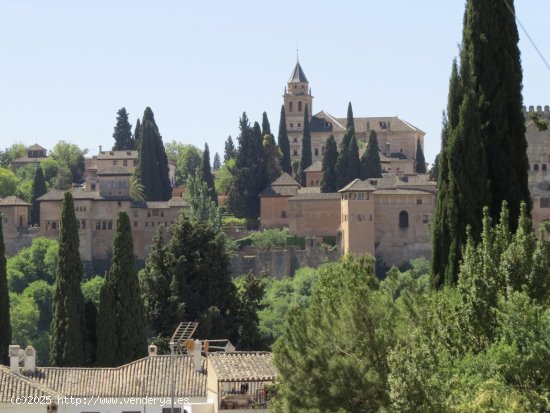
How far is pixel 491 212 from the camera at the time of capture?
83.5 feet

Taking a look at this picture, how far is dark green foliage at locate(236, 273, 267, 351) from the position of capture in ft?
171

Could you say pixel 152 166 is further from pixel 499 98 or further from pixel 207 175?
pixel 499 98

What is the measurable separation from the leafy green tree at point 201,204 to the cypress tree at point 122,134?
20393 millimetres

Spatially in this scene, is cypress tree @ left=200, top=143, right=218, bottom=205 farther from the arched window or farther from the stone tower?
the stone tower

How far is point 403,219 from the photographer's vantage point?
313ft

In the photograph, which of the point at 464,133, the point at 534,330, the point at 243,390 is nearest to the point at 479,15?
the point at 464,133

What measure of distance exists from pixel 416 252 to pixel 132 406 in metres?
59.7

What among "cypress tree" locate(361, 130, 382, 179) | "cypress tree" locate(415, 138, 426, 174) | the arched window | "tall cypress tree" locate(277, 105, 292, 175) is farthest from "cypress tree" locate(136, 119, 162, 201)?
"cypress tree" locate(415, 138, 426, 174)

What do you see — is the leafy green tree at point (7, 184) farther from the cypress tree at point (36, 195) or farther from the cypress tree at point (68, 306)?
the cypress tree at point (68, 306)

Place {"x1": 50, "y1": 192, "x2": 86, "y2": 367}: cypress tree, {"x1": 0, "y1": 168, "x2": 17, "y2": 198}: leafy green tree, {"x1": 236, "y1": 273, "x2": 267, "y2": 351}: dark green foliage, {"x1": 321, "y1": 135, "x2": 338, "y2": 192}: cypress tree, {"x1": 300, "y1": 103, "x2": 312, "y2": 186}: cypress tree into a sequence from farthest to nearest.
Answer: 1. {"x1": 0, "y1": 168, "x2": 17, "y2": 198}: leafy green tree
2. {"x1": 300, "y1": 103, "x2": 312, "y2": 186}: cypress tree
3. {"x1": 321, "y1": 135, "x2": 338, "y2": 192}: cypress tree
4. {"x1": 236, "y1": 273, "x2": 267, "y2": 351}: dark green foliage
5. {"x1": 50, "y1": 192, "x2": 86, "y2": 367}: cypress tree

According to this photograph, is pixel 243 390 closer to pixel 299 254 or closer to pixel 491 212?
pixel 491 212

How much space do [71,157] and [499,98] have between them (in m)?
106

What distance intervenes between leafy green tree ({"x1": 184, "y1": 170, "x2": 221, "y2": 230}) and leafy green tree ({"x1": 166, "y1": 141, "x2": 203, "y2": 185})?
82.3ft

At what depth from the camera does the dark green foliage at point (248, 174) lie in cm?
10275
